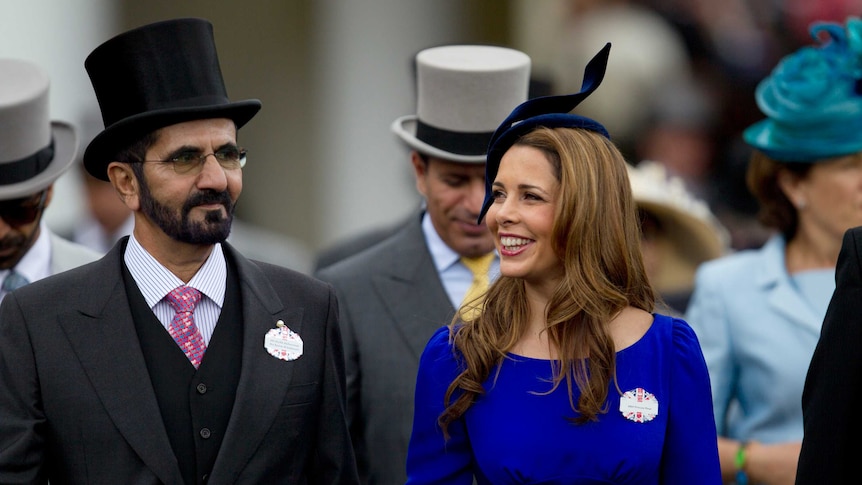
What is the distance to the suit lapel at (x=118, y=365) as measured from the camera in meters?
4.48

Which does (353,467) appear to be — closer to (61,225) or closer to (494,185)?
(494,185)

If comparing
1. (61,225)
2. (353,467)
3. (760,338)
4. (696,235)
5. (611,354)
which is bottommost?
(61,225)

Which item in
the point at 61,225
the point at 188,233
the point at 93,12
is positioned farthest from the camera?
the point at 93,12

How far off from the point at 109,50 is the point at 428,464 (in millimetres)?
1520

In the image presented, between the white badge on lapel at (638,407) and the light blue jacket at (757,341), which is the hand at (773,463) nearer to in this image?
the light blue jacket at (757,341)

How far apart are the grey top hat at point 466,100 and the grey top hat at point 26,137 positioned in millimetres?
1336

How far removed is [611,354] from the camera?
4.39m

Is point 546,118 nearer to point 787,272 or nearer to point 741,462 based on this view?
point 741,462

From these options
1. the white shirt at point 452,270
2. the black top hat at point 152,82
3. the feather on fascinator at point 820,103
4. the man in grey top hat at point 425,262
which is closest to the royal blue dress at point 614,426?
the black top hat at point 152,82

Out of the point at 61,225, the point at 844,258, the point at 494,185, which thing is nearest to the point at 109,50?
the point at 494,185

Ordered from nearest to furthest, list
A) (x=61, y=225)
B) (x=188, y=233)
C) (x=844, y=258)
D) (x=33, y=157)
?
1. (x=844, y=258)
2. (x=188, y=233)
3. (x=33, y=157)
4. (x=61, y=225)

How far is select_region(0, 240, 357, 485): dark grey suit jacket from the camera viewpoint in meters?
4.48

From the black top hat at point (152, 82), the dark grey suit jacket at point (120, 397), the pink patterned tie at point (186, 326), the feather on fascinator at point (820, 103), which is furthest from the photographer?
the feather on fascinator at point (820, 103)

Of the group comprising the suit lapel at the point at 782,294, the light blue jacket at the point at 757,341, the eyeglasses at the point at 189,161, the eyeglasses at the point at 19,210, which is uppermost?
the eyeglasses at the point at 189,161
